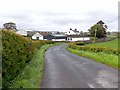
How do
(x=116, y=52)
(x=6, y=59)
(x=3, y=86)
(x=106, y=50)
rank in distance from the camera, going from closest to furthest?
(x=3, y=86), (x=6, y=59), (x=116, y=52), (x=106, y=50)

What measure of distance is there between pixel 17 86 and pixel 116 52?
29.0 meters

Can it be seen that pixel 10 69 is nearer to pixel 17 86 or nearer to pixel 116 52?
pixel 17 86

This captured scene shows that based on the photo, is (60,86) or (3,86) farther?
(60,86)

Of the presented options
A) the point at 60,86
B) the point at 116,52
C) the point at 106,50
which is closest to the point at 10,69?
the point at 60,86

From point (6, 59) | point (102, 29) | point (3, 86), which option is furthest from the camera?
point (102, 29)

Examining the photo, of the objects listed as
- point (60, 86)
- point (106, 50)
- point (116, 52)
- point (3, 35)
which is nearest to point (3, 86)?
point (3, 35)

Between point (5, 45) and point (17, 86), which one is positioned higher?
point (5, 45)

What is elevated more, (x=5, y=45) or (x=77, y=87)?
(x=5, y=45)

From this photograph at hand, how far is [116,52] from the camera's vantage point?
129ft

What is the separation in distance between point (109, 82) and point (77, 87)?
236cm

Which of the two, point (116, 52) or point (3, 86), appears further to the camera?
point (116, 52)

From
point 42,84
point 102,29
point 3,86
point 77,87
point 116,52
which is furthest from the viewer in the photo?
point 102,29

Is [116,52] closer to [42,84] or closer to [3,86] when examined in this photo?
[42,84]

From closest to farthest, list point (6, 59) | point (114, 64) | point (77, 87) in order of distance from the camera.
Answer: point (6, 59)
point (77, 87)
point (114, 64)
